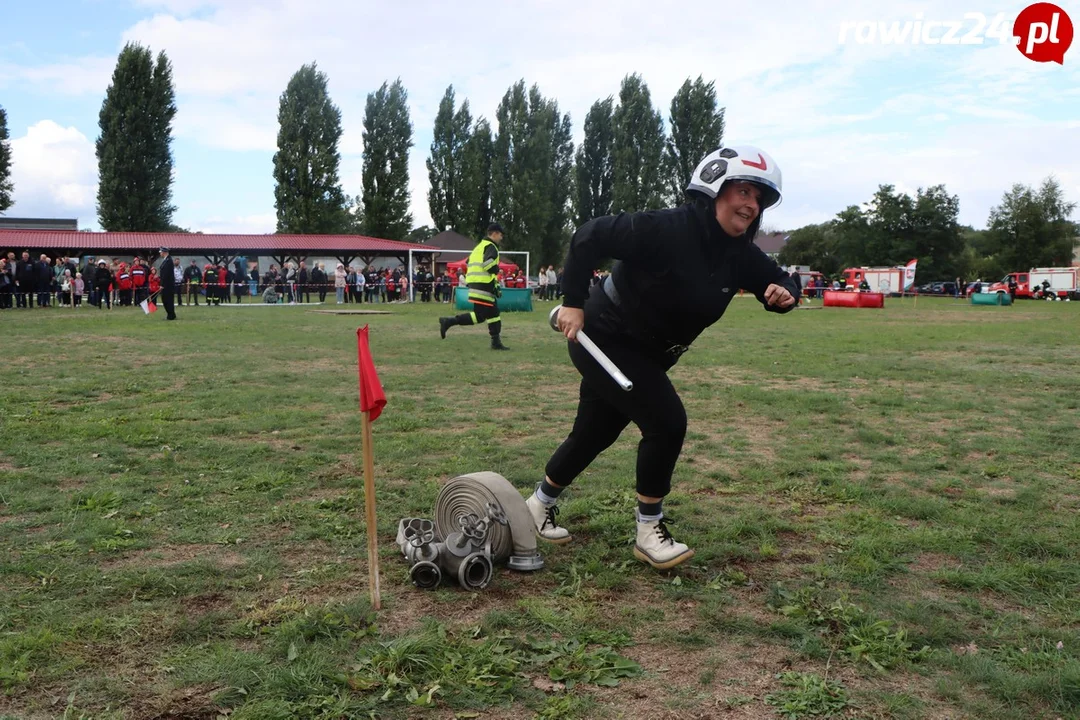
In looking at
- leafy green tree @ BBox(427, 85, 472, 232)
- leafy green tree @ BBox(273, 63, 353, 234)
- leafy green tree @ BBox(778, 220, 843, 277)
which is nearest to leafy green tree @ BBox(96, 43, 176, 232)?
leafy green tree @ BBox(273, 63, 353, 234)

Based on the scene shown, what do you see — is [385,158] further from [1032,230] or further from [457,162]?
[1032,230]

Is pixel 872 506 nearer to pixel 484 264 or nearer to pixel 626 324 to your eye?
pixel 626 324

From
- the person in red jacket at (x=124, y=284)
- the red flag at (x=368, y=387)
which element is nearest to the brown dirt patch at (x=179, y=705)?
the red flag at (x=368, y=387)

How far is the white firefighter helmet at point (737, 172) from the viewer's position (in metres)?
3.82

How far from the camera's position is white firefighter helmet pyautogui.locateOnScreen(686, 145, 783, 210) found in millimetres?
3820

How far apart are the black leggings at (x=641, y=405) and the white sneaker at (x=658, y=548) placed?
163 millimetres

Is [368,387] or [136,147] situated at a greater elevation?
[136,147]

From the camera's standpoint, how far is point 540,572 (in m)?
4.04

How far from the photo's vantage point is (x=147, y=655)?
9.96 ft

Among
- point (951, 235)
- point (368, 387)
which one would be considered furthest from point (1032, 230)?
point (368, 387)

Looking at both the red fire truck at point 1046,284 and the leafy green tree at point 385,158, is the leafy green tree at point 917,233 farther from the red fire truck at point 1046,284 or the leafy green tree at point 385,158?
the leafy green tree at point 385,158

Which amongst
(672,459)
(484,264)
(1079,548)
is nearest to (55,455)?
(672,459)

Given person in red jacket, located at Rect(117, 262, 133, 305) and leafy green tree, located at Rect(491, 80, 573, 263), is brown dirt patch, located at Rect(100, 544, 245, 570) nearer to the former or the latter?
person in red jacket, located at Rect(117, 262, 133, 305)

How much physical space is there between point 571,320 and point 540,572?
121cm
